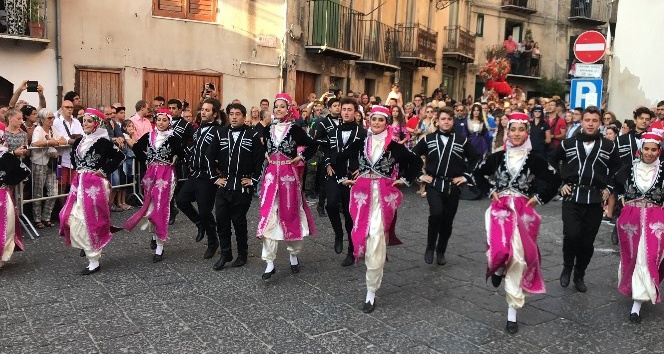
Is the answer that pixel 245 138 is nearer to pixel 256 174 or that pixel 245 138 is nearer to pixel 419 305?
pixel 256 174

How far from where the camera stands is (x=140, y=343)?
482 cm

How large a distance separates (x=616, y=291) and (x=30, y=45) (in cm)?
1174

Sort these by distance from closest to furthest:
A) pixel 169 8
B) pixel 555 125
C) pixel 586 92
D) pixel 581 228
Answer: pixel 581 228 < pixel 586 92 < pixel 555 125 < pixel 169 8

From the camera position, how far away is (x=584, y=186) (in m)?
6.48

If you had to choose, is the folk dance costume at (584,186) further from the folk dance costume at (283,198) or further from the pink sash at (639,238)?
the folk dance costume at (283,198)

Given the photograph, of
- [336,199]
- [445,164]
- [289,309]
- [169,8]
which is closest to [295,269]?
[336,199]

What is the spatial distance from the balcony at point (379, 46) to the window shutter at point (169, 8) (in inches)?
280

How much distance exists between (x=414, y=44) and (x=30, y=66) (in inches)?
580

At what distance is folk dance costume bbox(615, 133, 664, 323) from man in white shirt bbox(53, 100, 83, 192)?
751 centimetres

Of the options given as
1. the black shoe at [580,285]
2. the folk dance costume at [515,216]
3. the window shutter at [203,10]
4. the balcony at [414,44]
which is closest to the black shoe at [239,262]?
the folk dance costume at [515,216]

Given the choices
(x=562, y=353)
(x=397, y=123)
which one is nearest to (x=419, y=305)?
(x=562, y=353)

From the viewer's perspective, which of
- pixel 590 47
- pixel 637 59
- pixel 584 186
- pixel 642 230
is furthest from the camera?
pixel 637 59

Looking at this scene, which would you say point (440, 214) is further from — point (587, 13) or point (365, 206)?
point (587, 13)

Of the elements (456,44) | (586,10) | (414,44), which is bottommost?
(414,44)
